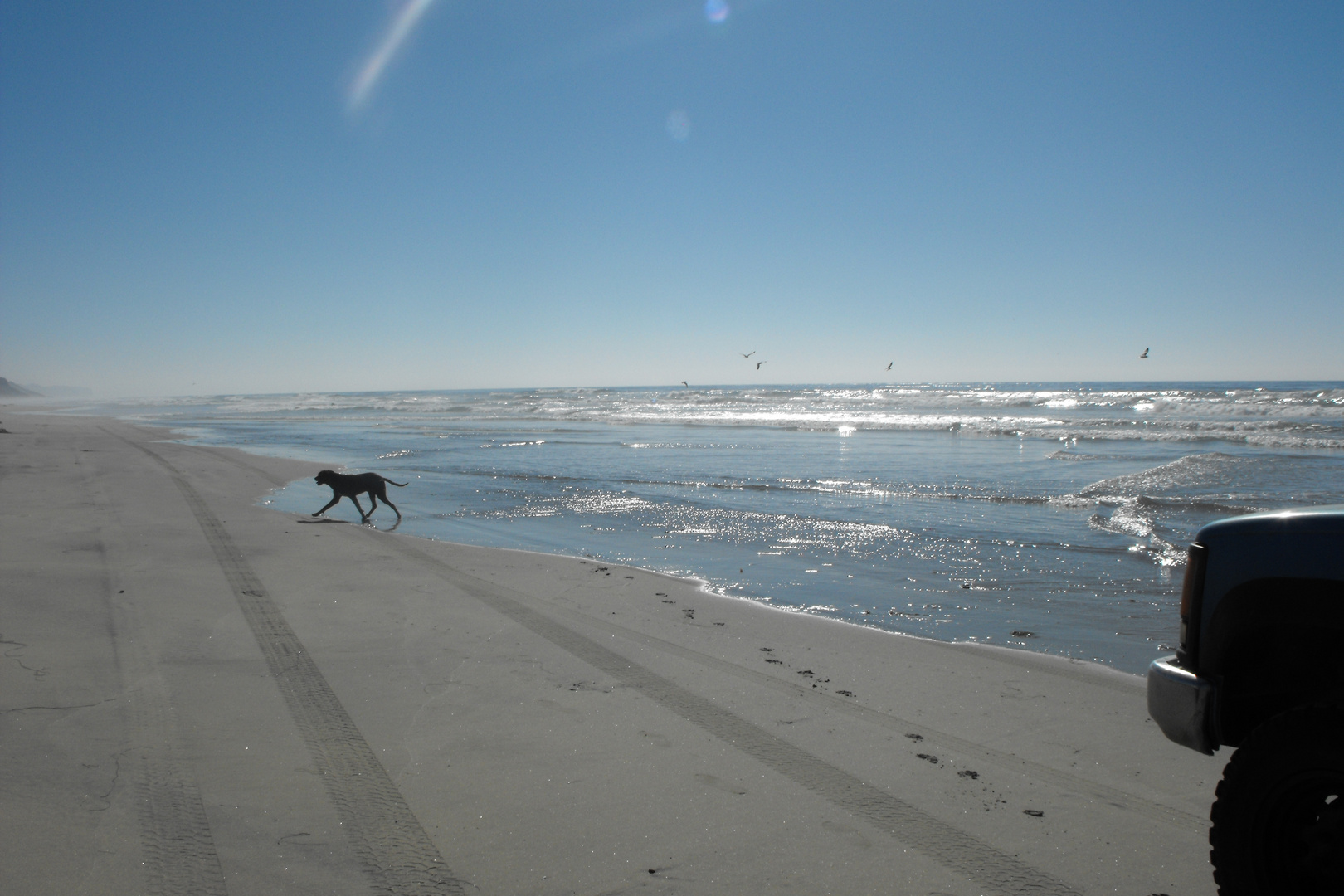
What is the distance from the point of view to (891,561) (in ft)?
30.9

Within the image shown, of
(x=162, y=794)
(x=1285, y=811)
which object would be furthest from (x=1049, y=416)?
(x=162, y=794)

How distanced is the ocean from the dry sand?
1597 mm

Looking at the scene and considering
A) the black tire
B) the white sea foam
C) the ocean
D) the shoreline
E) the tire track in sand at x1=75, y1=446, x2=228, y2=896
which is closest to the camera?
the black tire

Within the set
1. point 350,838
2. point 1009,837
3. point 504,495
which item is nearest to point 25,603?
point 350,838

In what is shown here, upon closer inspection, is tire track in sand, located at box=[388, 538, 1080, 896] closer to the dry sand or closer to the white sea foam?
the dry sand

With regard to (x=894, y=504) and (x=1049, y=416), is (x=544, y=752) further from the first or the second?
(x=1049, y=416)

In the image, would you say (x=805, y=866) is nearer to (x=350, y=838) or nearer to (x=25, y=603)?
(x=350, y=838)

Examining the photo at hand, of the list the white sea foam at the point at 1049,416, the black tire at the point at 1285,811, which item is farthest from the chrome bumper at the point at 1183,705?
the white sea foam at the point at 1049,416

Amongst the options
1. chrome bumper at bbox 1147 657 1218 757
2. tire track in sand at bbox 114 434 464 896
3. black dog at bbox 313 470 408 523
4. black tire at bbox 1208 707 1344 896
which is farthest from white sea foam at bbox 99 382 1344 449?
black tire at bbox 1208 707 1344 896

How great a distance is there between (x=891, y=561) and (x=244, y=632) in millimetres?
6700

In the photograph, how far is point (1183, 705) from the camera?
108 inches

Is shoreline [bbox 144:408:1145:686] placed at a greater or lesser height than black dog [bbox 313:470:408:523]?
lesser

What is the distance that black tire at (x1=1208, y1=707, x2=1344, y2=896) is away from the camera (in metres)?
2.34

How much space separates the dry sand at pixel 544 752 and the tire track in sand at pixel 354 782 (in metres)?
0.02
